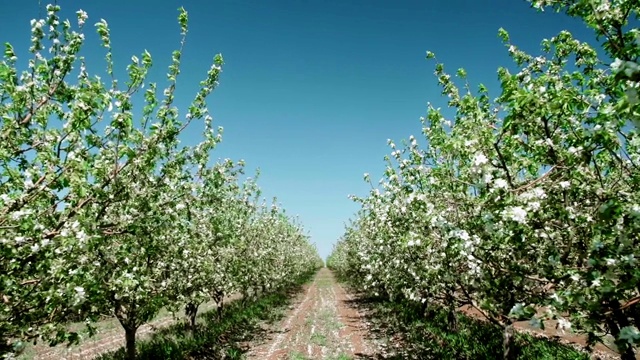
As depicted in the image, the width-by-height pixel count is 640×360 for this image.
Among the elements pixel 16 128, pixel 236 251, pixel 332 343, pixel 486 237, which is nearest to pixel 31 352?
pixel 236 251

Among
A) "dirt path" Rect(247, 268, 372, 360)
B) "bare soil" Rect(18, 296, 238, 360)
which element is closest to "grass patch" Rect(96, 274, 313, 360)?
"bare soil" Rect(18, 296, 238, 360)

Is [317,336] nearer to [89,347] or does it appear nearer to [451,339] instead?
[451,339]

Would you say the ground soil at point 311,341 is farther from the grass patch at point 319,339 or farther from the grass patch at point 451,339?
the grass patch at point 451,339

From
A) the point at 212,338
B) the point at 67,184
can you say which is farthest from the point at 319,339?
the point at 67,184

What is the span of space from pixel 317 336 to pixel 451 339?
29.4 feet

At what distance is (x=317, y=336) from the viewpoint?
76.1 feet

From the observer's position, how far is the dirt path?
19.3 m

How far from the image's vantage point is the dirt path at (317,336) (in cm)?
1931

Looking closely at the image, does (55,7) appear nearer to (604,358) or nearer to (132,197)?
(132,197)

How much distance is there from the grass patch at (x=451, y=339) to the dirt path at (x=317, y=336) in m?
1.88

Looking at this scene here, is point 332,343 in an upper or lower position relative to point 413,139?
lower

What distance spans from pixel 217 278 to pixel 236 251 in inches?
215

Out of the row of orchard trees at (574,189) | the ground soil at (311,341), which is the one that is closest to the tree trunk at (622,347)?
the row of orchard trees at (574,189)

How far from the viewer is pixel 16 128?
634 cm
